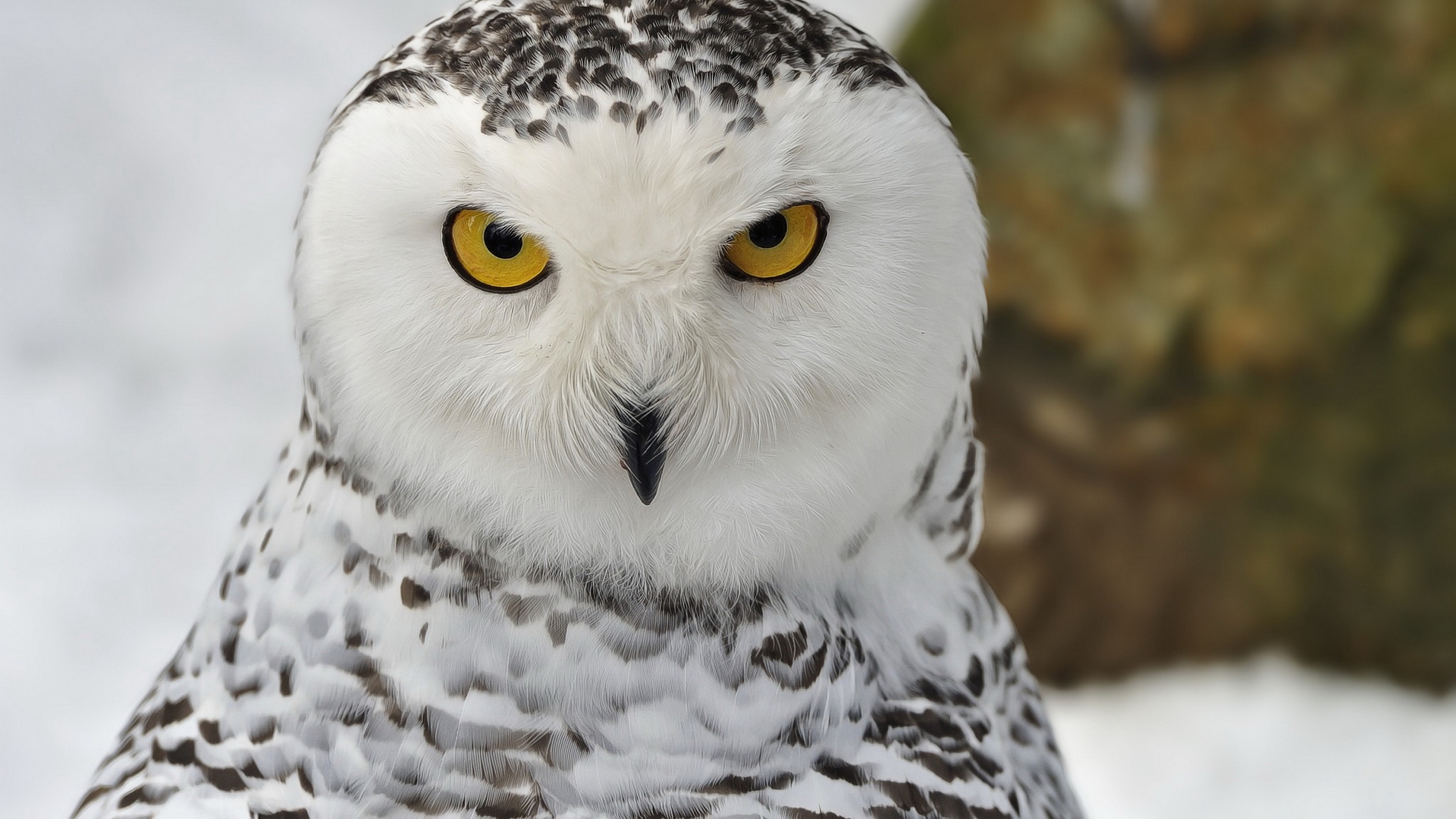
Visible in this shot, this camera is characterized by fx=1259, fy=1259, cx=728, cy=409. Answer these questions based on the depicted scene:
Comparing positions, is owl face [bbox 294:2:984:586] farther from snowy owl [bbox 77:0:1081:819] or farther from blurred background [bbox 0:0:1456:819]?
blurred background [bbox 0:0:1456:819]

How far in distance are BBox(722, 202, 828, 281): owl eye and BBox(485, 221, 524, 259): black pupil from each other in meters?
0.15

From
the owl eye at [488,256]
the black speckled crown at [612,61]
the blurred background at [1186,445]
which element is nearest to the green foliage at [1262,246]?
the blurred background at [1186,445]

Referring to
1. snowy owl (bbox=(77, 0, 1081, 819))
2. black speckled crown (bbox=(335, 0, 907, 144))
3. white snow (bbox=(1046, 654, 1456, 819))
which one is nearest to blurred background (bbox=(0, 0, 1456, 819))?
white snow (bbox=(1046, 654, 1456, 819))

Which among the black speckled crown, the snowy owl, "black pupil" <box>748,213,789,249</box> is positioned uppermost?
the black speckled crown

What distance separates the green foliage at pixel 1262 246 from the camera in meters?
2.49

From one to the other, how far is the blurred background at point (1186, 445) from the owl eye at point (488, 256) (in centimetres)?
189

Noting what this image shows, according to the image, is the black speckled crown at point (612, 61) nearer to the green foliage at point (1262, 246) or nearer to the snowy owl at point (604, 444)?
the snowy owl at point (604, 444)

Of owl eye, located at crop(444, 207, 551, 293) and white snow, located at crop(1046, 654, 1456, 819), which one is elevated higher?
owl eye, located at crop(444, 207, 551, 293)

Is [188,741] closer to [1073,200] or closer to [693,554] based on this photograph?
[693,554]

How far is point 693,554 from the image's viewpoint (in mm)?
1019

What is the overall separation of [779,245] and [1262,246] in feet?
6.46

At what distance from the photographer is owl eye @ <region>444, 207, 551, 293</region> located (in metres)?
0.86

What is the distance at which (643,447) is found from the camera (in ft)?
3.10

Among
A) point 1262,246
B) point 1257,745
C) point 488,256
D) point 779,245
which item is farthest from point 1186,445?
point 488,256
